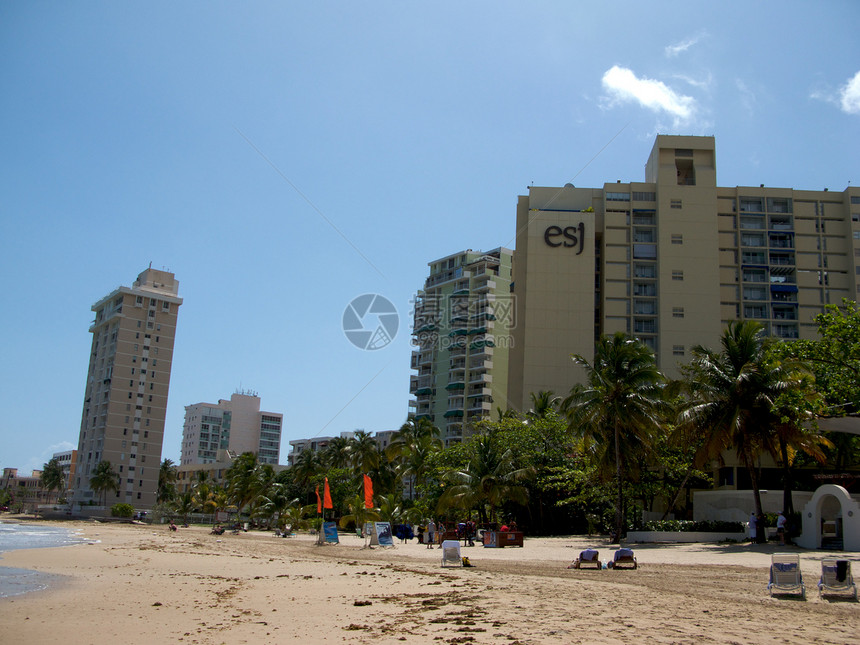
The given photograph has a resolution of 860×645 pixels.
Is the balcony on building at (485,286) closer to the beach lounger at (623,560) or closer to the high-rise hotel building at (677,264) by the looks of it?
the high-rise hotel building at (677,264)

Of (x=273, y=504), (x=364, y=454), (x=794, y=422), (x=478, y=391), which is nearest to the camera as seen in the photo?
(x=794, y=422)

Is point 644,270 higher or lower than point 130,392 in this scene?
higher

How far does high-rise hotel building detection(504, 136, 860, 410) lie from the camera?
3132 inches

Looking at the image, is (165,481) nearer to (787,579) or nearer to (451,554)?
(451,554)

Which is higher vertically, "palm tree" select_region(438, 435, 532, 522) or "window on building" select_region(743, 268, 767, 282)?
"window on building" select_region(743, 268, 767, 282)

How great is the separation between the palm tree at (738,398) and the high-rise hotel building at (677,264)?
4545 cm

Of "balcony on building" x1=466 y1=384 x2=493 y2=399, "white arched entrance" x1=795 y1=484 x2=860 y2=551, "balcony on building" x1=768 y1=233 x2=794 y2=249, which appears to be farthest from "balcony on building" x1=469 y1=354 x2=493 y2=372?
"white arched entrance" x1=795 y1=484 x2=860 y2=551

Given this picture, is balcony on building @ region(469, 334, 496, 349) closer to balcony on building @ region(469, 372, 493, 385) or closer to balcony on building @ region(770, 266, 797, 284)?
balcony on building @ region(469, 372, 493, 385)

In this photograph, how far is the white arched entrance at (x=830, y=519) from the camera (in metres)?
25.2

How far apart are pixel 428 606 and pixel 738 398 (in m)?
22.9

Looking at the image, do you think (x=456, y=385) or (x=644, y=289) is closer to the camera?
(x=644, y=289)

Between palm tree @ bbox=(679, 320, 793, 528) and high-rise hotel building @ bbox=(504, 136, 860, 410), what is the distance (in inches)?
1789

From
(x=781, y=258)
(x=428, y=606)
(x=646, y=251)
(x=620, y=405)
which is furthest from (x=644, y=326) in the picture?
(x=428, y=606)

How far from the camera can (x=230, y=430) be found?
539ft
